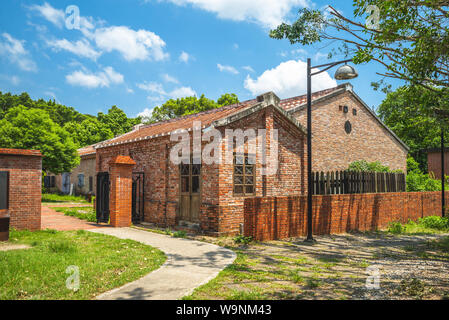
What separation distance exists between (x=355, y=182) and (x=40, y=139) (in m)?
21.3

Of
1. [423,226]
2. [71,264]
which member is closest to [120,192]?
[71,264]

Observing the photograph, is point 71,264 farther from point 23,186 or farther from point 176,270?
point 23,186

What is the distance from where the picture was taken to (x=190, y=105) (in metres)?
41.9

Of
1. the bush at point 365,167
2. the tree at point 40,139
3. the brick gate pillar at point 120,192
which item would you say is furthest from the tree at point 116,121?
the bush at point 365,167

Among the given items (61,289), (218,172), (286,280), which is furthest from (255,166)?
(61,289)

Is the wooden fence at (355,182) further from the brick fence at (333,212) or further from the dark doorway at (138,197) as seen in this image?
the dark doorway at (138,197)

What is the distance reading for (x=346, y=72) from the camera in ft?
32.2

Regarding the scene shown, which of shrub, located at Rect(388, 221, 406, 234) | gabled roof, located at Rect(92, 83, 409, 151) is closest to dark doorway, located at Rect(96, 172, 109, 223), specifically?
gabled roof, located at Rect(92, 83, 409, 151)

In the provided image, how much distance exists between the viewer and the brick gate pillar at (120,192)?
12.0m

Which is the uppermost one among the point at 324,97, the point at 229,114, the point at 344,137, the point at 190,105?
the point at 190,105

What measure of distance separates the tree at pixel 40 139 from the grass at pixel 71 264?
16150 millimetres

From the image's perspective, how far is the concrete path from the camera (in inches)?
189
